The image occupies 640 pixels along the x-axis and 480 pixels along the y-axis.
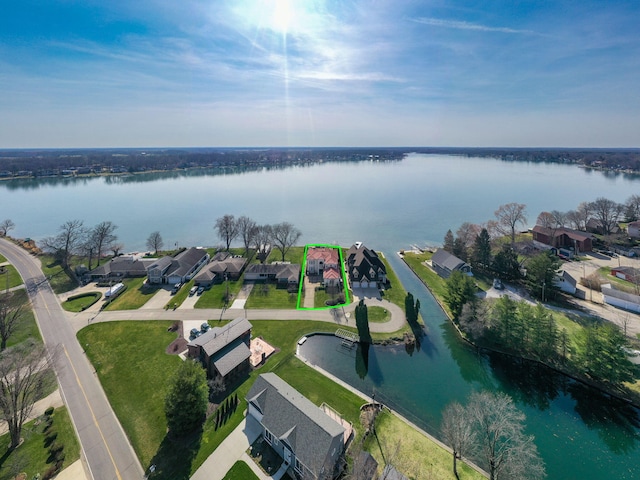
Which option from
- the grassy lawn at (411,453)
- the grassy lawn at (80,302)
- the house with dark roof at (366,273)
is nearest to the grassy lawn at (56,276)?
the grassy lawn at (80,302)

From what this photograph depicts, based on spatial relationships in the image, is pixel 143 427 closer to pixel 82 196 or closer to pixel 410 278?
pixel 410 278

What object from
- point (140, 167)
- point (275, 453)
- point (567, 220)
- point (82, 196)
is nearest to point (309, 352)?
point (275, 453)

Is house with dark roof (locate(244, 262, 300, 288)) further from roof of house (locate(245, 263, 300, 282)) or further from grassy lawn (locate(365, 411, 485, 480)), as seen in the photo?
grassy lawn (locate(365, 411, 485, 480))

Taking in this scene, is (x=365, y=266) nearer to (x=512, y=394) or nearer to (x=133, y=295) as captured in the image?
(x=512, y=394)

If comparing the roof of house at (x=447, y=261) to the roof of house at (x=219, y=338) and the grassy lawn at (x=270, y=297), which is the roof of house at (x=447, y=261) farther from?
the roof of house at (x=219, y=338)

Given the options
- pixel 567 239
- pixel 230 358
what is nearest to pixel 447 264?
pixel 567 239

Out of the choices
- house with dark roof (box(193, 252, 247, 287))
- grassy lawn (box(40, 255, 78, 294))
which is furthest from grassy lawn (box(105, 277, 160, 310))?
grassy lawn (box(40, 255, 78, 294))
